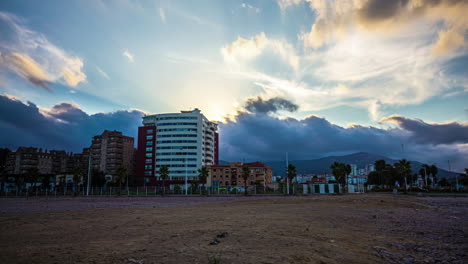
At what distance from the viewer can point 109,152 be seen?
156625 mm

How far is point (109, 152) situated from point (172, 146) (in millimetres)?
39388

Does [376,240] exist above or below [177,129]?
below

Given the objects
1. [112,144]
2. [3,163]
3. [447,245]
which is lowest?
[447,245]

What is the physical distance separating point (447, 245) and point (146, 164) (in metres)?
145

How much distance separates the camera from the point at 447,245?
11.0 metres

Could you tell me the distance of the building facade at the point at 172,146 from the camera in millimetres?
141500

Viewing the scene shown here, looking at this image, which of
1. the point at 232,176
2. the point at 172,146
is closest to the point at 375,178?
the point at 232,176

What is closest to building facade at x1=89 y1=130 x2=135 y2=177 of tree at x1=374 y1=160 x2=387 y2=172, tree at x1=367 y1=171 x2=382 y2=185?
tree at x1=367 y1=171 x2=382 y2=185

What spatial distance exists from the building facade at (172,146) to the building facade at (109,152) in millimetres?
16780

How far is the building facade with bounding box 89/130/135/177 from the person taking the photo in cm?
15500

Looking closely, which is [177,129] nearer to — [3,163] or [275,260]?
[3,163]

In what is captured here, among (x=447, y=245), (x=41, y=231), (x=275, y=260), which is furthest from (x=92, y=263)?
(x=447, y=245)

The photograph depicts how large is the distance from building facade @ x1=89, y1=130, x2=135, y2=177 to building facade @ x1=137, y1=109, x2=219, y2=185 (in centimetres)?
1678

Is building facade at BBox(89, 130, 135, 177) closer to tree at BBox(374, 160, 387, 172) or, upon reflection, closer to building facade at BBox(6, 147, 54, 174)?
building facade at BBox(6, 147, 54, 174)
